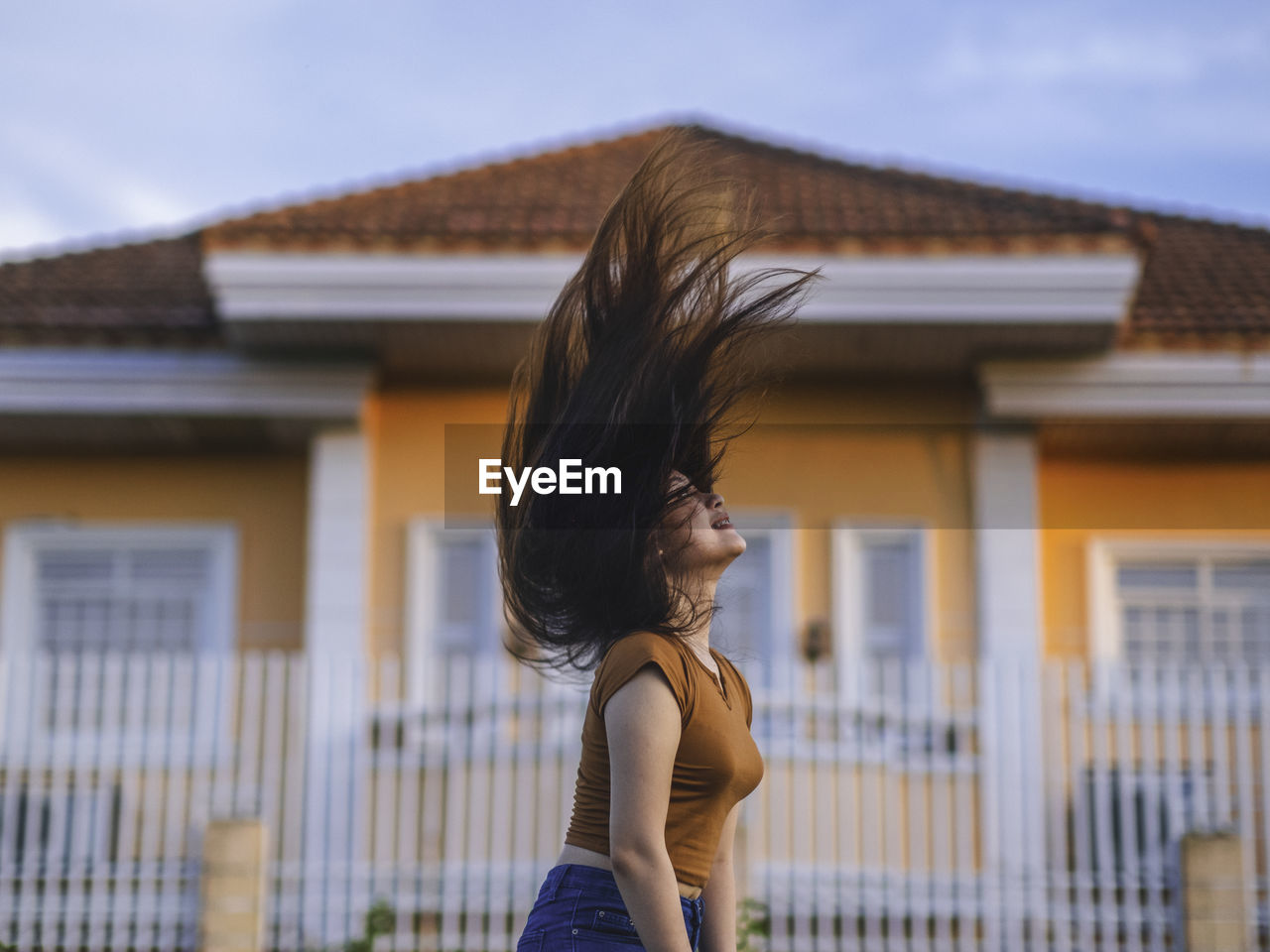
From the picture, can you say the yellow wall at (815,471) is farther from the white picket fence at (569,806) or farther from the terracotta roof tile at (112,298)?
the terracotta roof tile at (112,298)

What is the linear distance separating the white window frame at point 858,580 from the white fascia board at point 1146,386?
1.12 m

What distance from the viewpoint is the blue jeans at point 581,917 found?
2230 mm

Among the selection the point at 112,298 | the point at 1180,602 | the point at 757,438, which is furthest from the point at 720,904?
the point at 112,298

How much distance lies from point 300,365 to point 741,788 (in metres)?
7.21

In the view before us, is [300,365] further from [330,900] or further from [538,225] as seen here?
[330,900]

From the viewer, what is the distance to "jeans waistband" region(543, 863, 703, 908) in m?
2.25

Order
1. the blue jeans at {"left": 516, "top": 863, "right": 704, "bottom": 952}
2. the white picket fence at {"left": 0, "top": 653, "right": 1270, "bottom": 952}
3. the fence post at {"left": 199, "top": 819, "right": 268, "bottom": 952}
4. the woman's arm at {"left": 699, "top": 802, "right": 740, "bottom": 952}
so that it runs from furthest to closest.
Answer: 1. the white picket fence at {"left": 0, "top": 653, "right": 1270, "bottom": 952}
2. the fence post at {"left": 199, "top": 819, "right": 268, "bottom": 952}
3. the woman's arm at {"left": 699, "top": 802, "right": 740, "bottom": 952}
4. the blue jeans at {"left": 516, "top": 863, "right": 704, "bottom": 952}

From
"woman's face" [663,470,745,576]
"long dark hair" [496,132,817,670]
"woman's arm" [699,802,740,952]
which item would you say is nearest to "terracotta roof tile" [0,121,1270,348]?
"long dark hair" [496,132,817,670]

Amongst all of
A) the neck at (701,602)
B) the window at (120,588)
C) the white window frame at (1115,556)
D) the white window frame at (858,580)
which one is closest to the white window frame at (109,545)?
the window at (120,588)

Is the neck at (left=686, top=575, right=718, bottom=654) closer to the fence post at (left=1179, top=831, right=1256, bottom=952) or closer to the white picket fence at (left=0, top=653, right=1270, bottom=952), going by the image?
the white picket fence at (left=0, top=653, right=1270, bottom=952)

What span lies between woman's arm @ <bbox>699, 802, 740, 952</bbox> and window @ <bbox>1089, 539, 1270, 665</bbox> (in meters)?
7.55

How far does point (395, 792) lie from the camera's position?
7.93 m

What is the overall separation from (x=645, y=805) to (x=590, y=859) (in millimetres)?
220

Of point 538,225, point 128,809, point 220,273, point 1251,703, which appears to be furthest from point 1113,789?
point 220,273
